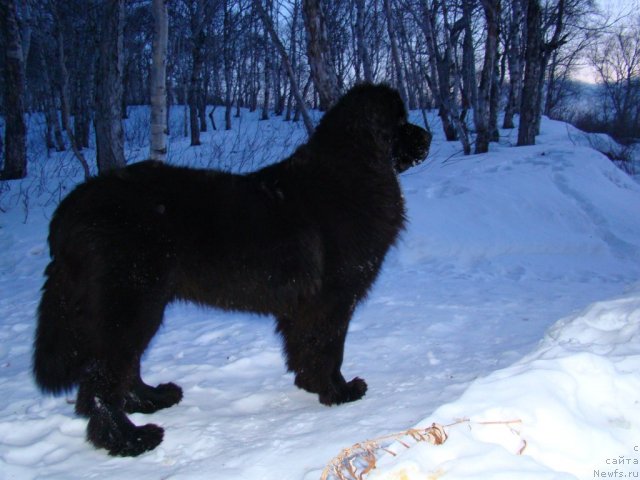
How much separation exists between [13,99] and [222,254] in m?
11.7

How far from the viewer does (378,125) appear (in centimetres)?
322

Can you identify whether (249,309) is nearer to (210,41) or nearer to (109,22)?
(109,22)

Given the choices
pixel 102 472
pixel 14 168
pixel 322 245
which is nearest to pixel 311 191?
pixel 322 245

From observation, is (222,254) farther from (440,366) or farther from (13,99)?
(13,99)

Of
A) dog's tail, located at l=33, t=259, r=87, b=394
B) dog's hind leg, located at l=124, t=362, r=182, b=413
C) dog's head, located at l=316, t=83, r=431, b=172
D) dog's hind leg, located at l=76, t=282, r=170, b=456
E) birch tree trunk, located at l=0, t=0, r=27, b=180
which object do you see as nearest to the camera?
dog's hind leg, located at l=76, t=282, r=170, b=456

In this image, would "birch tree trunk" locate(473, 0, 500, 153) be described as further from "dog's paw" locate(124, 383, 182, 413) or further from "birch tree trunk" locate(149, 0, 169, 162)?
"dog's paw" locate(124, 383, 182, 413)

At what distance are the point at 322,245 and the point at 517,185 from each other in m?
6.88

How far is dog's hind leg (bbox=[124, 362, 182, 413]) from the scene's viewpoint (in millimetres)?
3008

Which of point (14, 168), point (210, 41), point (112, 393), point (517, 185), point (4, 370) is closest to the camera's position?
point (112, 393)

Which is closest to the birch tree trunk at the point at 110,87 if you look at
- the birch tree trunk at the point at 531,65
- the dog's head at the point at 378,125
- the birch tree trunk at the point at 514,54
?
the dog's head at the point at 378,125

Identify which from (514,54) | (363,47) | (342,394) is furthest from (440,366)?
(514,54)

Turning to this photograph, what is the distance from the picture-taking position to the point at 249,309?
2957 millimetres

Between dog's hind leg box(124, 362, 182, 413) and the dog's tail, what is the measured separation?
375mm


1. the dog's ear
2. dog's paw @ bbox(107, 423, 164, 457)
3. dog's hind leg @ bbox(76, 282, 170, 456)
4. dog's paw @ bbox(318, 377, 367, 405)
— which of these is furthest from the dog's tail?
the dog's ear
